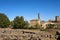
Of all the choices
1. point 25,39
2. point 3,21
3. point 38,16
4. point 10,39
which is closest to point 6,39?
point 10,39

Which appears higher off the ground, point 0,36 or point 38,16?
point 38,16

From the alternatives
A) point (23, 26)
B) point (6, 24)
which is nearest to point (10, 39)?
point (23, 26)

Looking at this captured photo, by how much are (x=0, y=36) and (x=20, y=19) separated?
30199mm

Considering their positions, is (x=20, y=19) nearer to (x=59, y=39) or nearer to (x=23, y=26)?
(x=23, y=26)

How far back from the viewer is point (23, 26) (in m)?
37.1

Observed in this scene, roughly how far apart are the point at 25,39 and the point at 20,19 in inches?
1203

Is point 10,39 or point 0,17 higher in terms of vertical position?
point 0,17

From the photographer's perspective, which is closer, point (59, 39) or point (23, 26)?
point (59, 39)

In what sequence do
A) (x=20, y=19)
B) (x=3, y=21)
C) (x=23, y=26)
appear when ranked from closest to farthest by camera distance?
(x=23, y=26)
(x=20, y=19)
(x=3, y=21)

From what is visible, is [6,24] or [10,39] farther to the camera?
[6,24]

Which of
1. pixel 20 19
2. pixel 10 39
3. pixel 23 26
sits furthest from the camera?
pixel 20 19

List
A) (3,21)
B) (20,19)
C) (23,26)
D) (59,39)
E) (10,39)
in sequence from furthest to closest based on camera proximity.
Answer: (3,21) < (20,19) < (23,26) < (59,39) < (10,39)

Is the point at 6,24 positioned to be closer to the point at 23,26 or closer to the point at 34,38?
the point at 23,26

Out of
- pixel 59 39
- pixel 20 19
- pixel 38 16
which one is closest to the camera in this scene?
pixel 59 39
